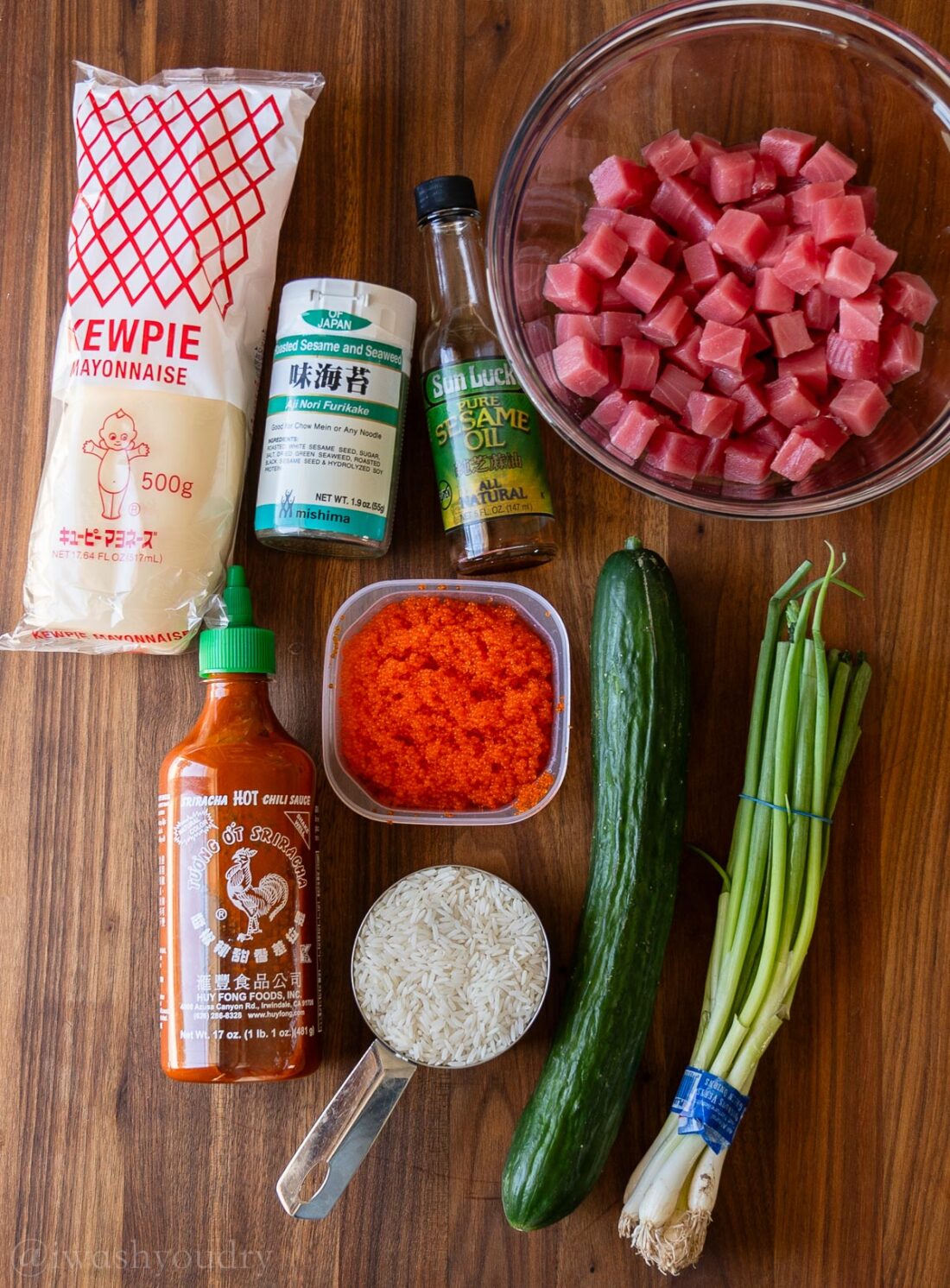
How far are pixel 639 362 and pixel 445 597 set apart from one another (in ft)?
1.19

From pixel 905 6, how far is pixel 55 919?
1568mm

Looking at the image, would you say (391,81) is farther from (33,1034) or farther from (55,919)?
(33,1034)

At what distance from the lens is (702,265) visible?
44.5 inches

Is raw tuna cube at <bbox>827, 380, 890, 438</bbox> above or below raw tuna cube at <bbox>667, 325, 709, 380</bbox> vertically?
below

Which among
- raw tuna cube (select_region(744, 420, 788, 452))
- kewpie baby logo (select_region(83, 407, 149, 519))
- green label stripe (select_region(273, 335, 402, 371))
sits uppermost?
green label stripe (select_region(273, 335, 402, 371))

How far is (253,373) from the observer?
4.05 ft

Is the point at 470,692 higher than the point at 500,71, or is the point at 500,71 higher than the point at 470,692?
the point at 500,71

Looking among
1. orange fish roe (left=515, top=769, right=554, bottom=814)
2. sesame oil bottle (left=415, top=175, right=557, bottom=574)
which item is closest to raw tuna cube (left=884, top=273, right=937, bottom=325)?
sesame oil bottle (left=415, top=175, right=557, bottom=574)

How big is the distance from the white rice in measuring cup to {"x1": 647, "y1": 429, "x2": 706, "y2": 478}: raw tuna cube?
1.74 ft

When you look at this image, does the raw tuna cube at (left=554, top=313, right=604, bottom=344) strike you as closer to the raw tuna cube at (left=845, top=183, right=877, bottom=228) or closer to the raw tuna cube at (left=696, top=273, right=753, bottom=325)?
the raw tuna cube at (left=696, top=273, right=753, bottom=325)

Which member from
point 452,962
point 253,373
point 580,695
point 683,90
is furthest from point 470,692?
point 683,90

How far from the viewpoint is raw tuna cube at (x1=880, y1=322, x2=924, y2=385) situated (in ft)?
3.68

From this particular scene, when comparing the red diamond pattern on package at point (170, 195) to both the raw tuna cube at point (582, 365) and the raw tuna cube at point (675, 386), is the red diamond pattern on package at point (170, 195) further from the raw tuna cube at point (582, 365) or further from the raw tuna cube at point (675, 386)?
the raw tuna cube at point (675, 386)

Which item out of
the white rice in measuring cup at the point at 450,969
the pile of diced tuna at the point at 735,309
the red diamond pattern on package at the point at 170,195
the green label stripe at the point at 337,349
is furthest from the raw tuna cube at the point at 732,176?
the white rice in measuring cup at the point at 450,969
